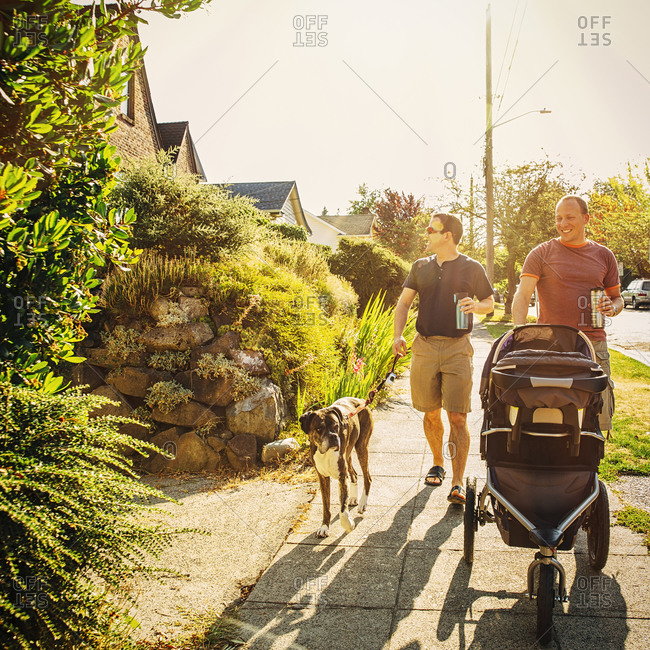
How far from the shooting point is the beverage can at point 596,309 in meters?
3.94

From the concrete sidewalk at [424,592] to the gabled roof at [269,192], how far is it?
93.4 feet

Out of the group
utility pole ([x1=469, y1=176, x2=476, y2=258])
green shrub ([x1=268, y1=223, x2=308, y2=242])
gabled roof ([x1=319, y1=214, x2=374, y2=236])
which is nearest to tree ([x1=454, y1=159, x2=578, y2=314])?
utility pole ([x1=469, y1=176, x2=476, y2=258])

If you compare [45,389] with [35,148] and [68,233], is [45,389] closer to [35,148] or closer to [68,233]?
Answer: [68,233]

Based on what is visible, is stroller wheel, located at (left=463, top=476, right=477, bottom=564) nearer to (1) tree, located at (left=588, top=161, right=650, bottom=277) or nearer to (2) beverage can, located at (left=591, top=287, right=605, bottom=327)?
(2) beverage can, located at (left=591, top=287, right=605, bottom=327)

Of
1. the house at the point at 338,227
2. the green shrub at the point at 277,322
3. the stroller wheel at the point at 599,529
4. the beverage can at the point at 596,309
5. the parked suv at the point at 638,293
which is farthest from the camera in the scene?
the house at the point at 338,227

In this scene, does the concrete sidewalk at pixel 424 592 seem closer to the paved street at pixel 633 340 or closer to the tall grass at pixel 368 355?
the tall grass at pixel 368 355

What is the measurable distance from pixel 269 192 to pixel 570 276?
31.6 metres

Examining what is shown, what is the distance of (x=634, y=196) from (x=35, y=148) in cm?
2994

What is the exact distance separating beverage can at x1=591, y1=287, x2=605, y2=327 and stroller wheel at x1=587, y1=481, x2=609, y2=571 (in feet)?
3.99

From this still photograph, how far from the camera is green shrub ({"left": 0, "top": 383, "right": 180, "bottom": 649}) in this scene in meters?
2.05

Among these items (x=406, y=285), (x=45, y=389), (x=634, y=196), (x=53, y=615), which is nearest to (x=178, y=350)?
(x=406, y=285)

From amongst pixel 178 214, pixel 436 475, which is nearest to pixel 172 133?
pixel 178 214

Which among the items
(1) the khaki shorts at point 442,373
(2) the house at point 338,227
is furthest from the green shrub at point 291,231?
(2) the house at point 338,227

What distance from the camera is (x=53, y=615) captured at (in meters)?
2.14
